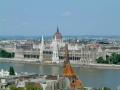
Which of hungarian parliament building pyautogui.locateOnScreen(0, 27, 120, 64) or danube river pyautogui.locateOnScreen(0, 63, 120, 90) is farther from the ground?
hungarian parliament building pyautogui.locateOnScreen(0, 27, 120, 64)

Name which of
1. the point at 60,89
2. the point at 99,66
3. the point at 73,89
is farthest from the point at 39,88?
the point at 99,66

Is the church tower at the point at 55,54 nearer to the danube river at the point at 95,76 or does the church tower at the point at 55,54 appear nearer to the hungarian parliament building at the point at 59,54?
the hungarian parliament building at the point at 59,54

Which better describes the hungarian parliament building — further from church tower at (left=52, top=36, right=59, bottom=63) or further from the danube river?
the danube river

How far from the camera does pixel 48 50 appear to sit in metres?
31.3

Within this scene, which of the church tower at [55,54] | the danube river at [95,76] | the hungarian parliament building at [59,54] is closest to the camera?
the danube river at [95,76]

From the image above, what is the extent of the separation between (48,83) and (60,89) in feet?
1.29

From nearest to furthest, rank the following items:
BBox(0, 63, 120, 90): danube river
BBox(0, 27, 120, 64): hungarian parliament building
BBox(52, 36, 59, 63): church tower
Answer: BBox(0, 63, 120, 90): danube river → BBox(52, 36, 59, 63): church tower → BBox(0, 27, 120, 64): hungarian parliament building

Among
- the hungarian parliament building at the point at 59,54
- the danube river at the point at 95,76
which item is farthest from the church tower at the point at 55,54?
the danube river at the point at 95,76

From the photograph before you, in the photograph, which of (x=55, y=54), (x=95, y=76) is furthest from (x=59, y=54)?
(x=95, y=76)

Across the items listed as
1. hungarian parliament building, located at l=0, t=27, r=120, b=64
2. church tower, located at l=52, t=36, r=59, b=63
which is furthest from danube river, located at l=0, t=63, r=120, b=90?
hungarian parliament building, located at l=0, t=27, r=120, b=64

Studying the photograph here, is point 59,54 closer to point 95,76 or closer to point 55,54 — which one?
point 55,54

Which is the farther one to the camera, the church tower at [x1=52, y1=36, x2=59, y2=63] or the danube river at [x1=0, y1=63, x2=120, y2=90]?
the church tower at [x1=52, y1=36, x2=59, y2=63]

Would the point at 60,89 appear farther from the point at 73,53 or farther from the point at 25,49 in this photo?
the point at 25,49

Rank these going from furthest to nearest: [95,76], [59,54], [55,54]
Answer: [59,54] → [55,54] → [95,76]
